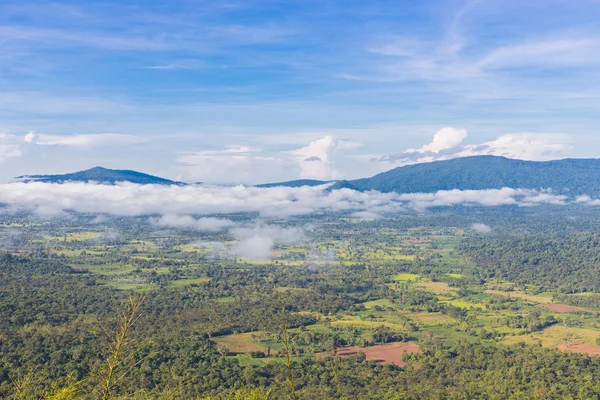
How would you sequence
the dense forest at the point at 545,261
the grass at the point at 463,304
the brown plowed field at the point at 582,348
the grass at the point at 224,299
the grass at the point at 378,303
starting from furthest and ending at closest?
the dense forest at the point at 545,261 → the grass at the point at 378,303 → the grass at the point at 224,299 → the grass at the point at 463,304 → the brown plowed field at the point at 582,348

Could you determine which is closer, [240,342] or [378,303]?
[240,342]

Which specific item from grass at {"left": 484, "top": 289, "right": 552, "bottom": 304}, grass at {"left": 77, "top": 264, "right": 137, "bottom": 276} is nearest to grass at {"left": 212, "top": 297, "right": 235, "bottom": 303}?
grass at {"left": 77, "top": 264, "right": 137, "bottom": 276}

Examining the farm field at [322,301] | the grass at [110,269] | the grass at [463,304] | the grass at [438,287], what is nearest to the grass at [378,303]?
the farm field at [322,301]

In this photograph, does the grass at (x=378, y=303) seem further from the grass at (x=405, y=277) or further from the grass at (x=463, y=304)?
the grass at (x=405, y=277)

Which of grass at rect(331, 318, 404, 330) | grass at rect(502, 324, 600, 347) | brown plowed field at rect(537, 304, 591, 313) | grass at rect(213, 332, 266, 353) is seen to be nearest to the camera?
grass at rect(213, 332, 266, 353)

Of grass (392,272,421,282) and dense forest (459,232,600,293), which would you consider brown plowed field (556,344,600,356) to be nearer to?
dense forest (459,232,600,293)

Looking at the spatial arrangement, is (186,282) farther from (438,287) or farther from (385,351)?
(385,351)

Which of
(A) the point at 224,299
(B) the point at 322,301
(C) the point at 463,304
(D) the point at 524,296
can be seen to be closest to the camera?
(C) the point at 463,304

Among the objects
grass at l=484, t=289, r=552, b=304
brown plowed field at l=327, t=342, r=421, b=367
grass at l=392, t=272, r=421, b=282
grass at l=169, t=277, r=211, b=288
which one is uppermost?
grass at l=169, t=277, r=211, b=288

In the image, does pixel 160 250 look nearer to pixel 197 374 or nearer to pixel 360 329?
pixel 360 329

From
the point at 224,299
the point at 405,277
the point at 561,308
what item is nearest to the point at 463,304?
the point at 561,308

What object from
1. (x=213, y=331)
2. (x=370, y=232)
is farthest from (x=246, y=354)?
(x=370, y=232)
